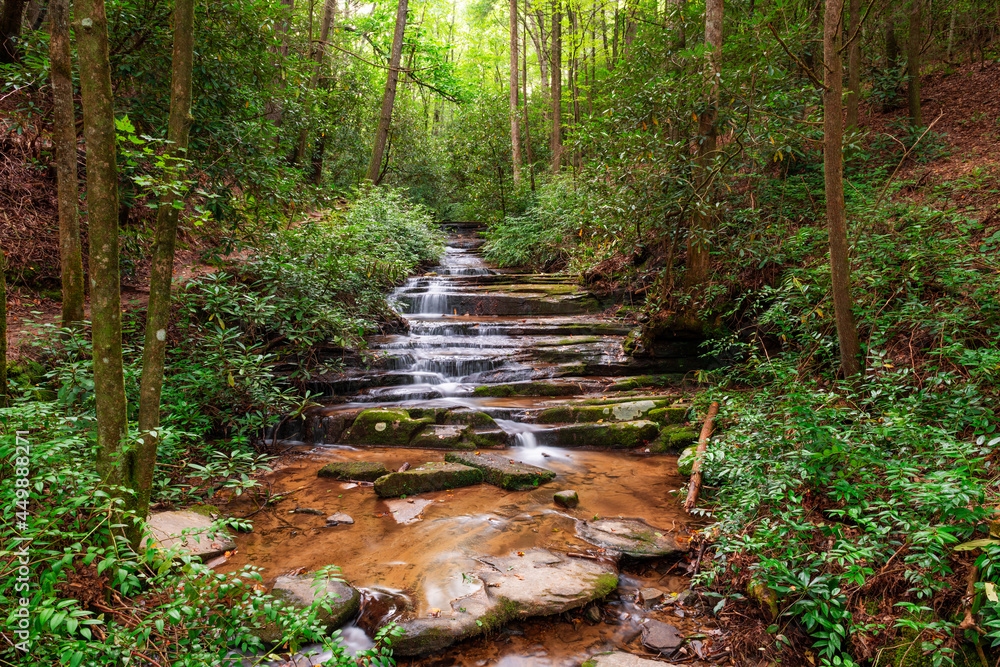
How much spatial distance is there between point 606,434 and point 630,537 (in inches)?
105

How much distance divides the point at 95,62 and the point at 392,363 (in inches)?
260

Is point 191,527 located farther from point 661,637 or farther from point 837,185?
point 837,185

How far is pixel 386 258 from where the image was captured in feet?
34.2

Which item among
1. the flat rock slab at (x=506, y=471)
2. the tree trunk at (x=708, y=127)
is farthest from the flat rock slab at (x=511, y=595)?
the tree trunk at (x=708, y=127)

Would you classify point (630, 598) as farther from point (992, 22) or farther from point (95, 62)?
point (992, 22)

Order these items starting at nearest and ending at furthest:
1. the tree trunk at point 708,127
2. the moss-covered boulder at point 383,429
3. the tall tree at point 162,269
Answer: the tall tree at point 162,269
the tree trunk at point 708,127
the moss-covered boulder at point 383,429

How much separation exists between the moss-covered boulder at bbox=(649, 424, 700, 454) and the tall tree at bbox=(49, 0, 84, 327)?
6.89 m

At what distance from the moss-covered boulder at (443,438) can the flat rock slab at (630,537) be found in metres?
2.59

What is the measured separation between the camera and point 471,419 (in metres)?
7.38

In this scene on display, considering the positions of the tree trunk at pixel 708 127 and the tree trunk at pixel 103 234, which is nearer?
the tree trunk at pixel 103 234

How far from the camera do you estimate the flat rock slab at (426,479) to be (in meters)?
5.45

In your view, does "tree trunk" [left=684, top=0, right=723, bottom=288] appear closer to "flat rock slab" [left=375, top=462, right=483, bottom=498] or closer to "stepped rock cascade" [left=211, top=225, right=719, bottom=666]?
"stepped rock cascade" [left=211, top=225, right=719, bottom=666]

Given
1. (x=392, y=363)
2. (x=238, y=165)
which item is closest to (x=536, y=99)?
(x=392, y=363)

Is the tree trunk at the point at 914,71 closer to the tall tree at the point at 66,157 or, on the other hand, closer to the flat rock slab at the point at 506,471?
the flat rock slab at the point at 506,471
